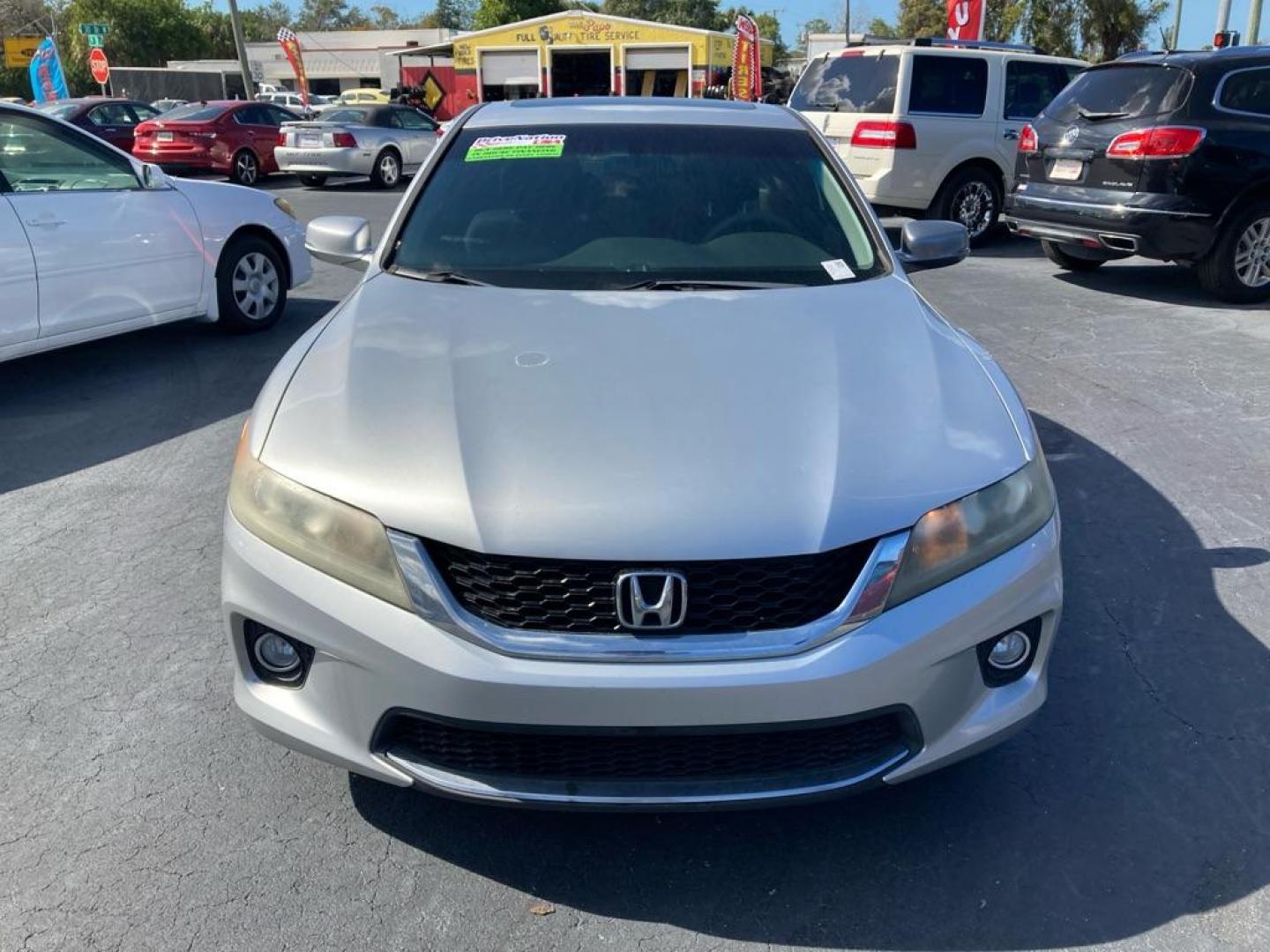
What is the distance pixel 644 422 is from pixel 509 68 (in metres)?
48.8

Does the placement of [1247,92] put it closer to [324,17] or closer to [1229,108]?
[1229,108]

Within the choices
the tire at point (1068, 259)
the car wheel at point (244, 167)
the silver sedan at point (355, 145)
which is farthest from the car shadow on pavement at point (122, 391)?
the car wheel at point (244, 167)

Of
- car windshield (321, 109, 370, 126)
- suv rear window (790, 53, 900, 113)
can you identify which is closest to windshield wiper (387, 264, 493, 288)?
suv rear window (790, 53, 900, 113)

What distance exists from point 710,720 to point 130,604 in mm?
2385

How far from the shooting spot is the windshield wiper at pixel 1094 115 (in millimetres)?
7977

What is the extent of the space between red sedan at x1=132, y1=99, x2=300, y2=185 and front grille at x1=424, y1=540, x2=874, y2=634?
18285 mm

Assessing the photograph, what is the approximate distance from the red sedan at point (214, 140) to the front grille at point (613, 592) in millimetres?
18285

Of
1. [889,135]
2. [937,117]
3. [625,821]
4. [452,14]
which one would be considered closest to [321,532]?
[625,821]

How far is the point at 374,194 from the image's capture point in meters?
17.2

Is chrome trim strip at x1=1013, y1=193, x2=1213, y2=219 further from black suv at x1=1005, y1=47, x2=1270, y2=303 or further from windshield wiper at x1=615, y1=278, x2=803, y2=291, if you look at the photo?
windshield wiper at x1=615, y1=278, x2=803, y2=291

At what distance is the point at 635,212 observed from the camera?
11.8ft

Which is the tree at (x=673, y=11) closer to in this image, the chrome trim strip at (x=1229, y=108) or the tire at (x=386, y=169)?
the tire at (x=386, y=169)

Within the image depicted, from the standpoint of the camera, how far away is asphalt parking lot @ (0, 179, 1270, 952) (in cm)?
225

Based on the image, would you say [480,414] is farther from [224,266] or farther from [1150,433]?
[224,266]
